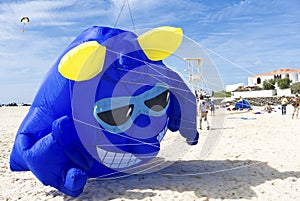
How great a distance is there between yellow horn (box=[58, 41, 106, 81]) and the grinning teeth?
1097 millimetres

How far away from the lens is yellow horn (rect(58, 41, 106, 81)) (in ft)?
15.0

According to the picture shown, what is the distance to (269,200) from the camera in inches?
183

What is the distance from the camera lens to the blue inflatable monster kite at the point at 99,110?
461cm

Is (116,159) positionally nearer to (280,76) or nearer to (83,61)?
(83,61)

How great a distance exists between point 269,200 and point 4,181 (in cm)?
465

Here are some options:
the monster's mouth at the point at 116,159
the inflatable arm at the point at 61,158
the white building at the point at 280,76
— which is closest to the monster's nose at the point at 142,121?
the monster's mouth at the point at 116,159

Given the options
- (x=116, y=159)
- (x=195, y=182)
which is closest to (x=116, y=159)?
(x=116, y=159)

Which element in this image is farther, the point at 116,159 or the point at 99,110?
the point at 116,159

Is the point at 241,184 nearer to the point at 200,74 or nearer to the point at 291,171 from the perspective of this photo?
the point at 291,171

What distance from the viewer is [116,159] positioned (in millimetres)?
5180

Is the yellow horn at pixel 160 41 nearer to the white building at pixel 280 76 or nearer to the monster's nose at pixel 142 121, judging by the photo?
the monster's nose at pixel 142 121

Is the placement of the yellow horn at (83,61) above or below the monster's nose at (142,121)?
above

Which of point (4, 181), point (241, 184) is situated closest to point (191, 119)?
point (241, 184)

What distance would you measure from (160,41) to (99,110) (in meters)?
1.46
